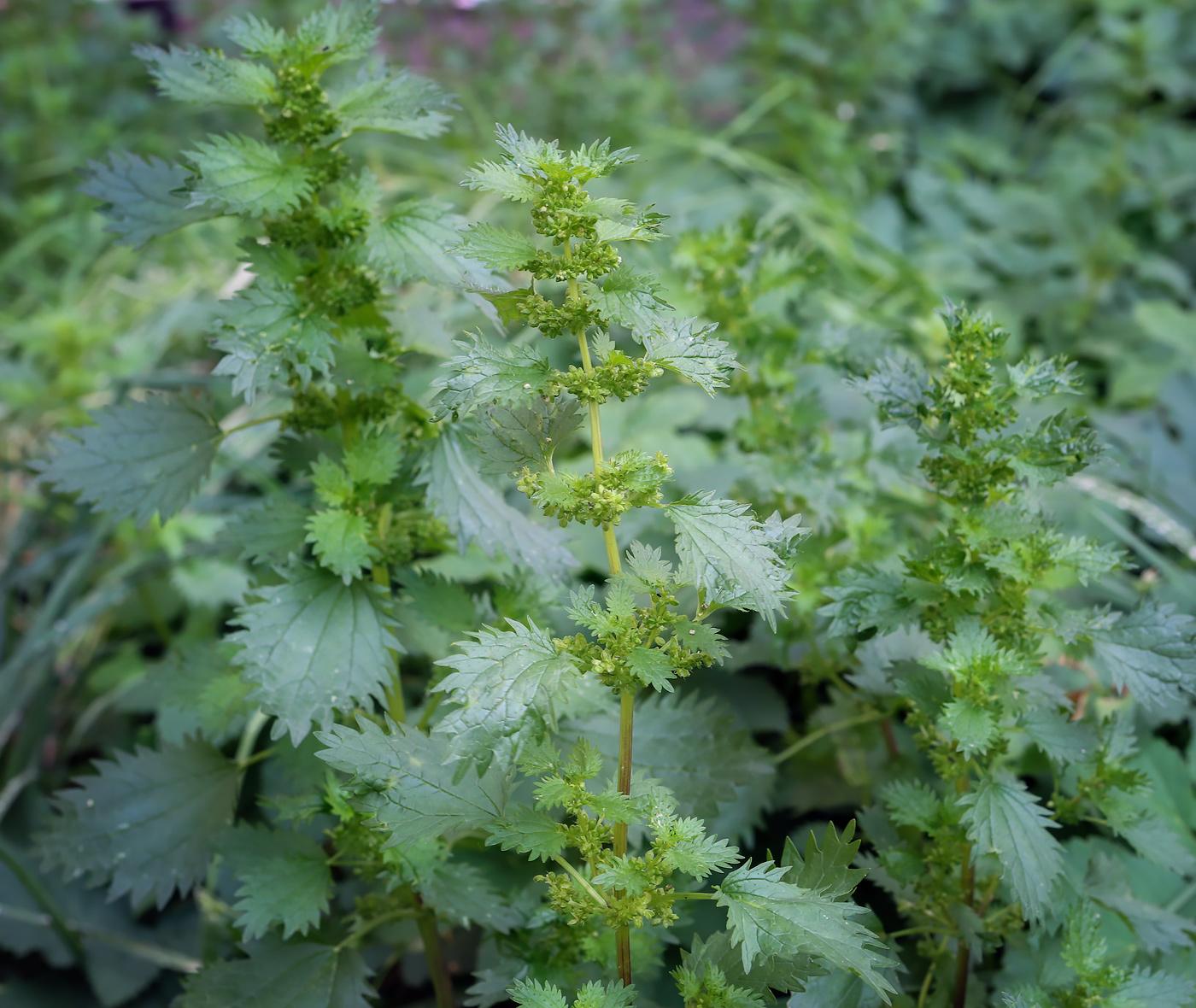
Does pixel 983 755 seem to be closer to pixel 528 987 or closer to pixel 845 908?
pixel 845 908

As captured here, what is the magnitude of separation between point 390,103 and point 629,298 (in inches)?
15.9

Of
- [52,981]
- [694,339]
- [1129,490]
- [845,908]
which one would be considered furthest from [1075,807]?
[52,981]

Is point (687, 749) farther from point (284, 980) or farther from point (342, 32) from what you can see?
point (342, 32)

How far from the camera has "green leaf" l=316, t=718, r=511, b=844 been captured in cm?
83

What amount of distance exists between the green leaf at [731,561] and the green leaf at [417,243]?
1.19ft

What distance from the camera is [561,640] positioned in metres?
0.83

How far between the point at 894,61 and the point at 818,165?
0.40 meters

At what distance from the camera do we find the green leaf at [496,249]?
0.82 meters

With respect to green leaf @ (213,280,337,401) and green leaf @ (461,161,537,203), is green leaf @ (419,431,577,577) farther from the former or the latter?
green leaf @ (461,161,537,203)

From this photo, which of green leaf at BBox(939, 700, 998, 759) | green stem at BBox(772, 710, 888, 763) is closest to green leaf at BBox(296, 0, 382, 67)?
green leaf at BBox(939, 700, 998, 759)

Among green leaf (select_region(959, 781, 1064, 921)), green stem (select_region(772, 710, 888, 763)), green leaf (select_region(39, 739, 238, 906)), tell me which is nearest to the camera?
green leaf (select_region(959, 781, 1064, 921))

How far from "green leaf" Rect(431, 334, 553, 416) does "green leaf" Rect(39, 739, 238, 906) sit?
2.05 feet

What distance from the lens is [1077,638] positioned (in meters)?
0.98

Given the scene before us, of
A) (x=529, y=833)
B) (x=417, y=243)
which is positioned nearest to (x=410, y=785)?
(x=529, y=833)
